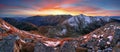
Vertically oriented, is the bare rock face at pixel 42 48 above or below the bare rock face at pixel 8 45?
below

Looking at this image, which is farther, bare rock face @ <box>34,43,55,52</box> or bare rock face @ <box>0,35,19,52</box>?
bare rock face @ <box>34,43,55,52</box>

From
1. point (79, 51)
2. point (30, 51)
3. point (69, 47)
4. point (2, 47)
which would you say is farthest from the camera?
point (79, 51)

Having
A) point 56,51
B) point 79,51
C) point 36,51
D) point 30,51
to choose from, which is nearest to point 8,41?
point 36,51

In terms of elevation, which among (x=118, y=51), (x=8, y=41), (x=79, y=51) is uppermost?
(x=8, y=41)

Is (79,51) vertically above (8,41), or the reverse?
(8,41)

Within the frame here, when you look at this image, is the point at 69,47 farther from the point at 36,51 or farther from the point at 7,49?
the point at 7,49

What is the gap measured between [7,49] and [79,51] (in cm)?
2721

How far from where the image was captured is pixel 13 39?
1387 inches

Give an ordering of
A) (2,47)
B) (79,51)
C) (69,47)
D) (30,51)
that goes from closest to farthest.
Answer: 1. (2,47)
2. (69,47)
3. (30,51)
4. (79,51)

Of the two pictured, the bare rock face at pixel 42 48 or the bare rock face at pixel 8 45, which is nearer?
the bare rock face at pixel 8 45

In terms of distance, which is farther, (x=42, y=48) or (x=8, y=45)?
(x=42, y=48)

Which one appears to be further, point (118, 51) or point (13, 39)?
point (118, 51)

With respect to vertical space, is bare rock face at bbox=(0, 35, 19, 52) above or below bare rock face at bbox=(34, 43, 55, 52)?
above

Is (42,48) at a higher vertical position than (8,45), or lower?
lower
